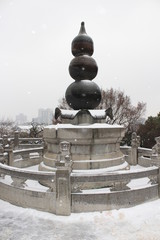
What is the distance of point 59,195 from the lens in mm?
6414

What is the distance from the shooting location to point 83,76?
10961 millimetres

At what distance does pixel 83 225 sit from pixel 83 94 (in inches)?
253

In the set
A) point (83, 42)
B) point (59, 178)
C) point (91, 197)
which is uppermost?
point (83, 42)

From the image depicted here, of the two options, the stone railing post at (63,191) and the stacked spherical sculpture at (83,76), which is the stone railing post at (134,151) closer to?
the stacked spherical sculpture at (83,76)

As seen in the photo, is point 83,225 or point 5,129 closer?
point 83,225


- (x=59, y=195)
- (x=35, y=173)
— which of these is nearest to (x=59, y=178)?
(x=59, y=195)

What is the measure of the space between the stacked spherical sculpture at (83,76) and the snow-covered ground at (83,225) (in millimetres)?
5735

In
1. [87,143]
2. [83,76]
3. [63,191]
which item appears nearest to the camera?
[63,191]

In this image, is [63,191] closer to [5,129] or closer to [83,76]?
[83,76]

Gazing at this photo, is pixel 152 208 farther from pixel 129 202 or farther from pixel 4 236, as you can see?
pixel 4 236

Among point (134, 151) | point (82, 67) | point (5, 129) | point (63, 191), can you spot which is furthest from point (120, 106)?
point (5, 129)

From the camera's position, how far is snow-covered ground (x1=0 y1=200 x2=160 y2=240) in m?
5.19

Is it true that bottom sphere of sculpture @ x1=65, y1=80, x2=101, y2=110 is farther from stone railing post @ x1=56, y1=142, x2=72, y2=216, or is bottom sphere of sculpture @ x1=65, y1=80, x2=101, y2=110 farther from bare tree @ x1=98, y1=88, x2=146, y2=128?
bare tree @ x1=98, y1=88, x2=146, y2=128

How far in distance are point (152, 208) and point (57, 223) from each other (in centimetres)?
313
